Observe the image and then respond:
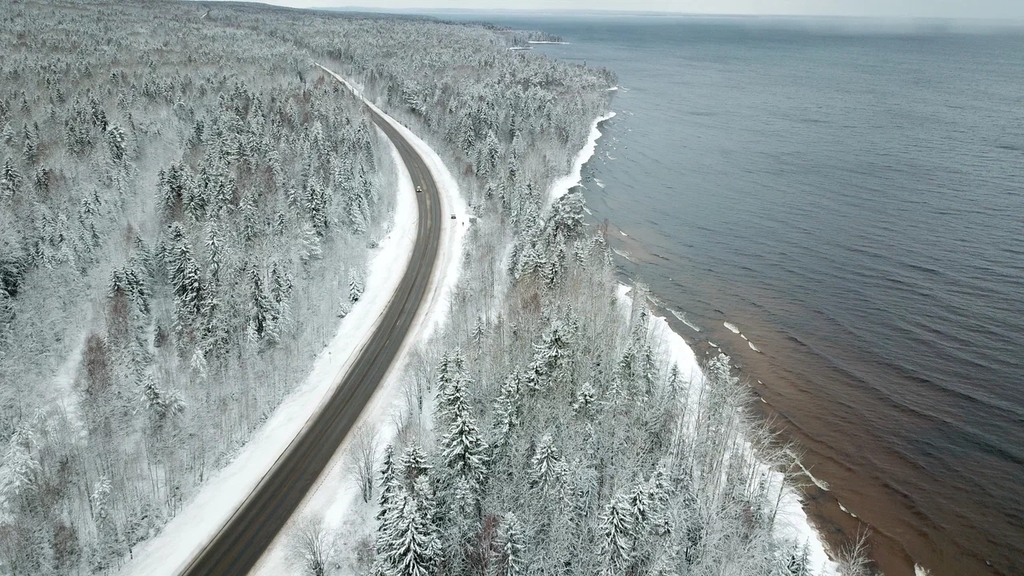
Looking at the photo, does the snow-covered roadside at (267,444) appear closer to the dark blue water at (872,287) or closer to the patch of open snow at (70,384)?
the patch of open snow at (70,384)

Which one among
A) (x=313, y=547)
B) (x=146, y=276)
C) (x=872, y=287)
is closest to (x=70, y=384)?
(x=146, y=276)

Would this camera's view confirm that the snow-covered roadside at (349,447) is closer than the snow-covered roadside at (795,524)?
Yes

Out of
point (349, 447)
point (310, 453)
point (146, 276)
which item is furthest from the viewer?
point (146, 276)

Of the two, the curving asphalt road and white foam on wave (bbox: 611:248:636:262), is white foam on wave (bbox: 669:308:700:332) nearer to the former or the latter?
white foam on wave (bbox: 611:248:636:262)

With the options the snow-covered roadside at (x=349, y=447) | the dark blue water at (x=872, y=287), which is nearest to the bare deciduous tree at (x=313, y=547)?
the snow-covered roadside at (x=349, y=447)

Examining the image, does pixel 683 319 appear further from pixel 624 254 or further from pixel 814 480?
pixel 814 480

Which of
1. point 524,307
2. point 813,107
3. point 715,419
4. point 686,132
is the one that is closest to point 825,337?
point 715,419

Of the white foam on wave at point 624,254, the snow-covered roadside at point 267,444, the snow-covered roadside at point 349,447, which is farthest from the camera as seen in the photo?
the white foam on wave at point 624,254
